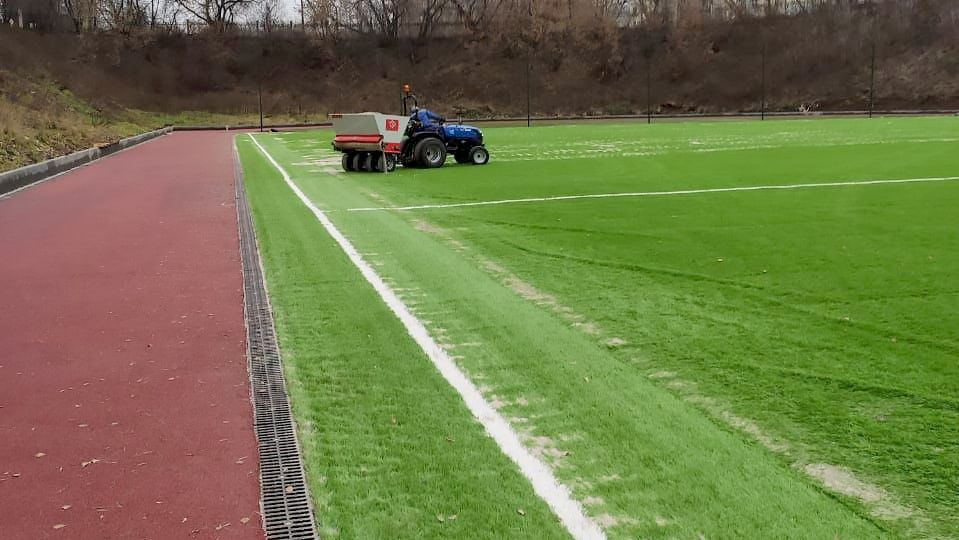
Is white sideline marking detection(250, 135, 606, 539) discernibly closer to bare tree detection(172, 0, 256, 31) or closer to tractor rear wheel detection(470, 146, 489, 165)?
tractor rear wheel detection(470, 146, 489, 165)

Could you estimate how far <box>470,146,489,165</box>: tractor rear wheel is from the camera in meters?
23.2

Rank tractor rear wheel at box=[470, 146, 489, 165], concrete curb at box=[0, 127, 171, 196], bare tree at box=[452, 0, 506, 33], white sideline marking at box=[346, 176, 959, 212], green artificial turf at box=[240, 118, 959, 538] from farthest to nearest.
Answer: bare tree at box=[452, 0, 506, 33]
tractor rear wheel at box=[470, 146, 489, 165]
concrete curb at box=[0, 127, 171, 196]
white sideline marking at box=[346, 176, 959, 212]
green artificial turf at box=[240, 118, 959, 538]

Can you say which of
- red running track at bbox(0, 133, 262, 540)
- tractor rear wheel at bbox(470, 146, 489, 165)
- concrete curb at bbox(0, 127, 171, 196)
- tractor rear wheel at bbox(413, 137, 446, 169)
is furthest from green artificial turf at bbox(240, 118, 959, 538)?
tractor rear wheel at bbox(470, 146, 489, 165)

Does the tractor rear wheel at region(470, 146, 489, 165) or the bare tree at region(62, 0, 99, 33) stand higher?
the bare tree at region(62, 0, 99, 33)

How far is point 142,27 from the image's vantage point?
305ft

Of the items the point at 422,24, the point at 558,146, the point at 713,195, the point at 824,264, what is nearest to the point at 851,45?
the point at 422,24

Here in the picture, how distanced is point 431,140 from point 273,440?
1786 cm

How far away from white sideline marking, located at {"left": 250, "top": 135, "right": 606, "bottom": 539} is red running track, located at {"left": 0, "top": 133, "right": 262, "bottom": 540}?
126cm

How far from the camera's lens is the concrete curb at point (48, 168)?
62.4 ft

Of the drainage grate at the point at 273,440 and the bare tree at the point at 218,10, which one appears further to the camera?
the bare tree at the point at 218,10

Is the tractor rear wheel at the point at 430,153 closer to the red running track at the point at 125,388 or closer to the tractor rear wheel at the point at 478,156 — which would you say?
the tractor rear wheel at the point at 478,156

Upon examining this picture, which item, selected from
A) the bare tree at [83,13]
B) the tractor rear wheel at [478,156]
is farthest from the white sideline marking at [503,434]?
the bare tree at [83,13]

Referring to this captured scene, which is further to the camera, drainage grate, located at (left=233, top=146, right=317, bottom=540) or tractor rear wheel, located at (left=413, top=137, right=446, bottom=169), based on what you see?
tractor rear wheel, located at (left=413, top=137, right=446, bottom=169)

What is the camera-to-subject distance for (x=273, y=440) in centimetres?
468
